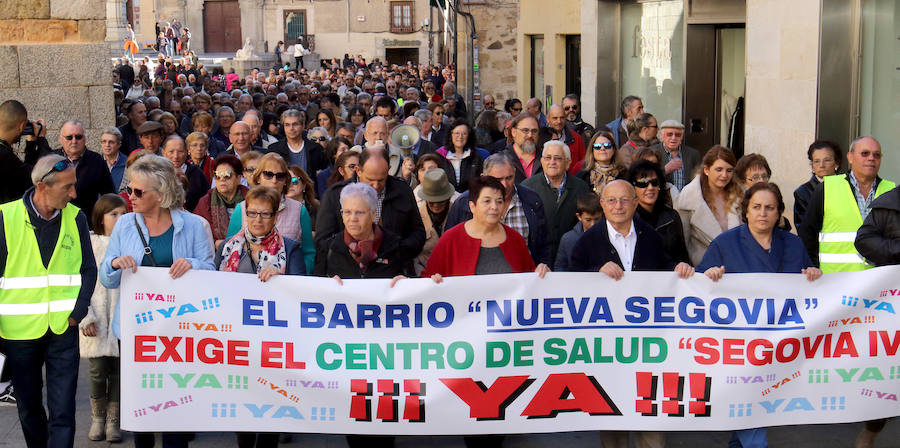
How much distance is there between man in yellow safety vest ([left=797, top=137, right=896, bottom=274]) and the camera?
7113 millimetres

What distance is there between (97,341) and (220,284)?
3.53 ft

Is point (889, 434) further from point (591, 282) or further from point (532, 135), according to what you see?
point (532, 135)

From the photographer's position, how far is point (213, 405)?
6.17m

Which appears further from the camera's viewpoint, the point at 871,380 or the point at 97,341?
the point at 97,341

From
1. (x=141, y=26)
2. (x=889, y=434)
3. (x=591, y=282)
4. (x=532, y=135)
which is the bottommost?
(x=889, y=434)

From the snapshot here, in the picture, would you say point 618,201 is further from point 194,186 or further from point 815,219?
point 194,186

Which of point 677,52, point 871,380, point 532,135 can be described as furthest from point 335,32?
point 871,380

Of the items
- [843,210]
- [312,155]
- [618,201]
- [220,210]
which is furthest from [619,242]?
[312,155]

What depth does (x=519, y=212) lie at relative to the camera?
7699 millimetres

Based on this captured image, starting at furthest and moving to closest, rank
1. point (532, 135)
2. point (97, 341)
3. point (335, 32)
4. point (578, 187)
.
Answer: point (335, 32), point (532, 135), point (578, 187), point (97, 341)

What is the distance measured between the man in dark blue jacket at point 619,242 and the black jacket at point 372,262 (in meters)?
0.97

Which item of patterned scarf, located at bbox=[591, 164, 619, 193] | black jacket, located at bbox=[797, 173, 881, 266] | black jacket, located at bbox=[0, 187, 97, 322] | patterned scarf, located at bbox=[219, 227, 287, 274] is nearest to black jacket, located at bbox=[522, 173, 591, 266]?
patterned scarf, located at bbox=[591, 164, 619, 193]

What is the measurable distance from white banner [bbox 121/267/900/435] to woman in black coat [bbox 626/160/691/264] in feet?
4.05

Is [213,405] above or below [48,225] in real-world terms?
below
